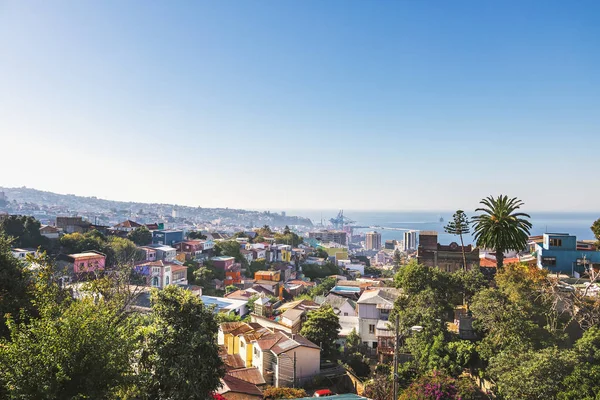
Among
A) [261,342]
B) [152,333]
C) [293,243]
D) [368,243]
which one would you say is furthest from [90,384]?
[368,243]

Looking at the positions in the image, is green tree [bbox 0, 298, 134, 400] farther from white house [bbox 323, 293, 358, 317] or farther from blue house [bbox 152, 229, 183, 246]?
blue house [bbox 152, 229, 183, 246]

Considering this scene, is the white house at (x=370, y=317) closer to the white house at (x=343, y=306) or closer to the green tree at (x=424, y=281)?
the white house at (x=343, y=306)

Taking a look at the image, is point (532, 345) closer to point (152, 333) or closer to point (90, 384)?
point (152, 333)

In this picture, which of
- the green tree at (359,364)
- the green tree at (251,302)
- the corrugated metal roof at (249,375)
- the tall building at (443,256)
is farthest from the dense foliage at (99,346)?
the tall building at (443,256)

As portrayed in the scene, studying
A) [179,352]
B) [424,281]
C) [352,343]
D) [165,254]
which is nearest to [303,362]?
[352,343]

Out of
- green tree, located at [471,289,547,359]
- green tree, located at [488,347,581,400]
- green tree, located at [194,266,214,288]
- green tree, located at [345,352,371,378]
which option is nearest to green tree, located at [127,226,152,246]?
green tree, located at [194,266,214,288]

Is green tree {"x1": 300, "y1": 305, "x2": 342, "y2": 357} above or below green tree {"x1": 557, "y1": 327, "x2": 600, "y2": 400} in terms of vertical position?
below
